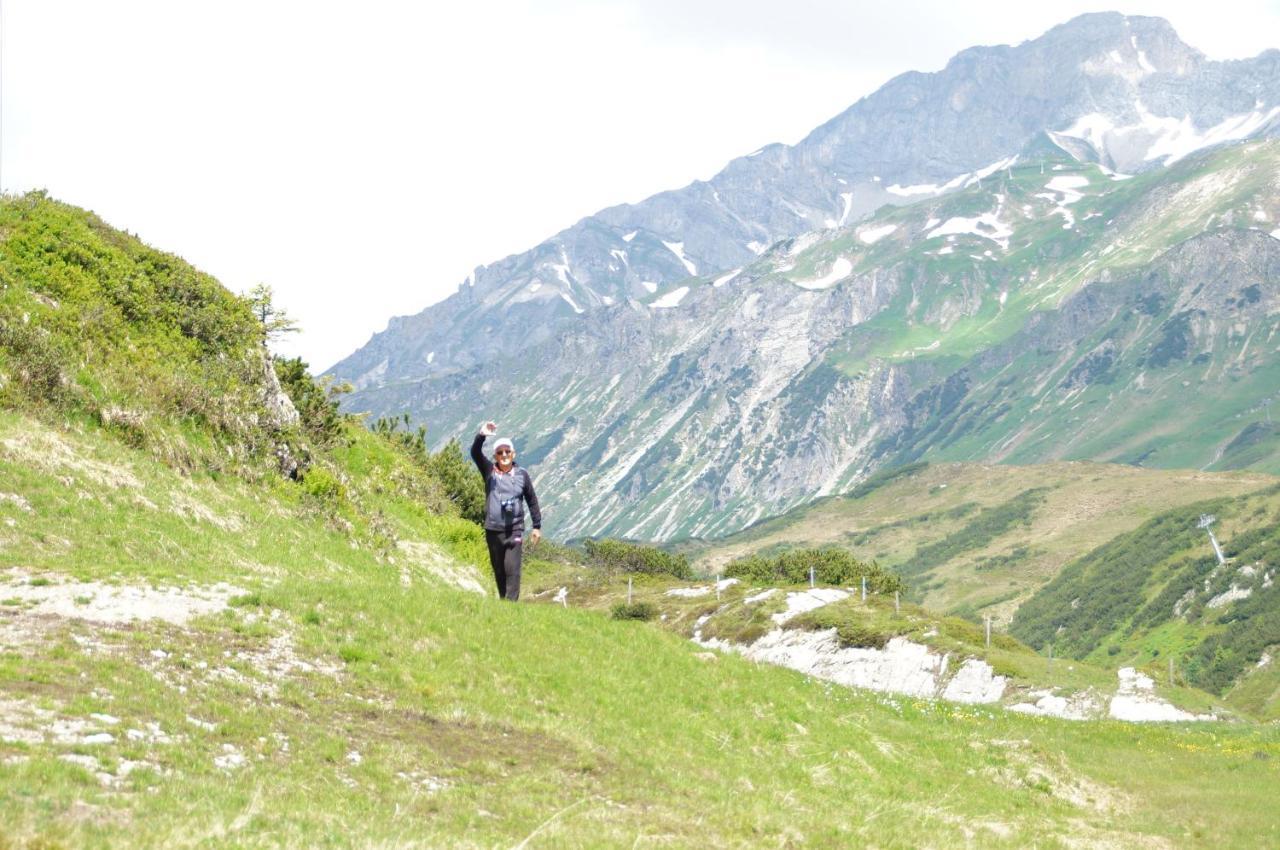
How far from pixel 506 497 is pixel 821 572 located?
11335 centimetres

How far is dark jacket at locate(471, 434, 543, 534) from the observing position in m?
25.9

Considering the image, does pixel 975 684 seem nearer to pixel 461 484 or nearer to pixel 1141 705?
pixel 1141 705

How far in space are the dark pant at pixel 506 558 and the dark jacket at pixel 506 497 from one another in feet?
0.65

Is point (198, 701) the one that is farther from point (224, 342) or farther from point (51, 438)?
point (224, 342)

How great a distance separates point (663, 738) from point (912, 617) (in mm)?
72056

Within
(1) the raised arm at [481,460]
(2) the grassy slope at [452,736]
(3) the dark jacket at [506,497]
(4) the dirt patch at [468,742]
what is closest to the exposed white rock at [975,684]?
(2) the grassy slope at [452,736]

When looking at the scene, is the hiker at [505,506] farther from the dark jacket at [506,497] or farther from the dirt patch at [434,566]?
the dirt patch at [434,566]

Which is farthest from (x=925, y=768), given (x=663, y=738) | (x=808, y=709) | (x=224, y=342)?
(x=224, y=342)

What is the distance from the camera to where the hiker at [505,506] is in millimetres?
25906

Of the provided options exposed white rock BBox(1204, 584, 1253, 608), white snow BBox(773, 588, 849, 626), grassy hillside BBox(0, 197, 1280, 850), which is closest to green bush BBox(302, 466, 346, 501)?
grassy hillside BBox(0, 197, 1280, 850)

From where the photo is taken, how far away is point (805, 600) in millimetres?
96438

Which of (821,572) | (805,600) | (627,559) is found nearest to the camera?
(805,600)

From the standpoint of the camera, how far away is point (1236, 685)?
15850 cm

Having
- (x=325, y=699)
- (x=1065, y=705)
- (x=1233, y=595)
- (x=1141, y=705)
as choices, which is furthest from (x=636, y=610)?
(x=1233, y=595)
